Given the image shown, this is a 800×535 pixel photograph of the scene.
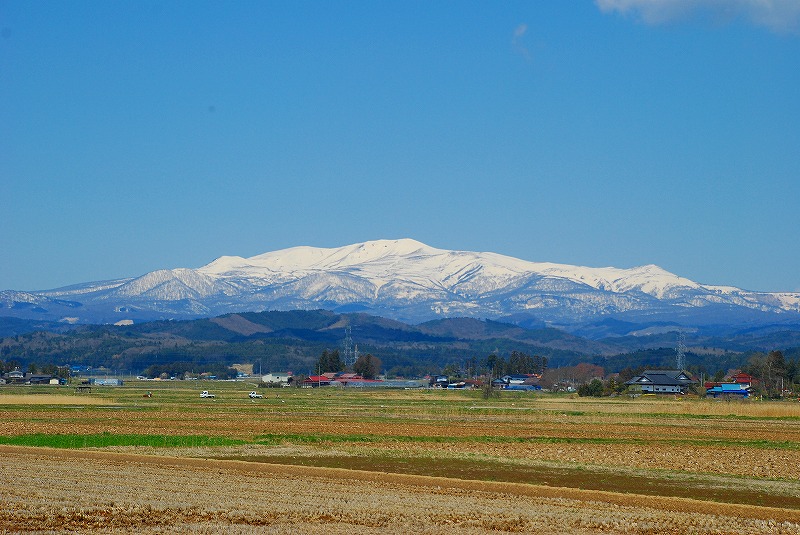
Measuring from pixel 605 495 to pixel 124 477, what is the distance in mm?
14495

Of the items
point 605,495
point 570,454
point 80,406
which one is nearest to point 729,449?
point 570,454

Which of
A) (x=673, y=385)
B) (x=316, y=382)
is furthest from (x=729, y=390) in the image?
(x=316, y=382)

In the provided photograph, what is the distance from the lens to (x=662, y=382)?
155625 millimetres

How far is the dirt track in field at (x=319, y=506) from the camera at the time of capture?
2519 cm

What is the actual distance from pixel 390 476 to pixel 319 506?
317 inches

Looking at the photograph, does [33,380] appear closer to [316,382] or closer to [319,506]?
[316,382]

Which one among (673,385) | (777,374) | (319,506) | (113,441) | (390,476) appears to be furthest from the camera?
(777,374)

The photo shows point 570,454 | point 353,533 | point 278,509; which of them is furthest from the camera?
point 570,454

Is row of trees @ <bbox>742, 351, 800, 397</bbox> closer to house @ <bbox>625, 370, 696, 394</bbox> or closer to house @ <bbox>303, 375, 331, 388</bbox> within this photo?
house @ <bbox>625, 370, 696, 394</bbox>

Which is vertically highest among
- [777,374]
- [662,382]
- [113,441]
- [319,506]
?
[777,374]

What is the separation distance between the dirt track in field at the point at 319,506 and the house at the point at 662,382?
121897mm

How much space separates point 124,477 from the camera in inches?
1325

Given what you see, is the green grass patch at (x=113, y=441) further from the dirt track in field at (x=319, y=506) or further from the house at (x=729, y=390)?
the house at (x=729, y=390)

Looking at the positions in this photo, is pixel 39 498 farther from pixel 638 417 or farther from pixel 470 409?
pixel 470 409
